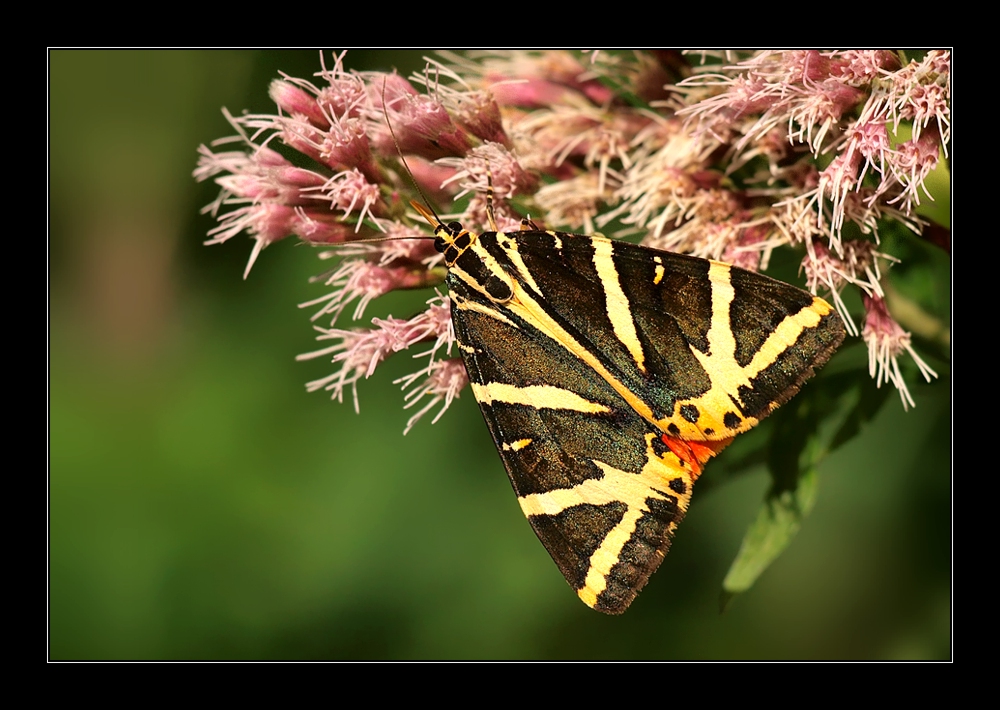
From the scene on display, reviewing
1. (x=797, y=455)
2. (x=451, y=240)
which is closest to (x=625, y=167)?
(x=451, y=240)

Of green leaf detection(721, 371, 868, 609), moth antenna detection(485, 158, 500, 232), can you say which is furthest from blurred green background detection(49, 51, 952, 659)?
moth antenna detection(485, 158, 500, 232)

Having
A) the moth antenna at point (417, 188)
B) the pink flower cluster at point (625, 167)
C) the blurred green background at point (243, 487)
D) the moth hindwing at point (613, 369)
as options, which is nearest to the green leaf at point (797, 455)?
the pink flower cluster at point (625, 167)

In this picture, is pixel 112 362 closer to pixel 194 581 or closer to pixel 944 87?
pixel 194 581

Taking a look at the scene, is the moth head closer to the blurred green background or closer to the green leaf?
the green leaf

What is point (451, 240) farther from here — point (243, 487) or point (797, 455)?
point (243, 487)

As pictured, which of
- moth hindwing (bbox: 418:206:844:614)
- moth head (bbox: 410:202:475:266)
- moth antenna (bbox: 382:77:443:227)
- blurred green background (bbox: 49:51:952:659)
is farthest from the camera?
blurred green background (bbox: 49:51:952:659)

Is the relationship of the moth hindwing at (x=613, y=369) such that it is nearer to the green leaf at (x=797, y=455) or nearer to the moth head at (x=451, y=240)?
the moth head at (x=451, y=240)
